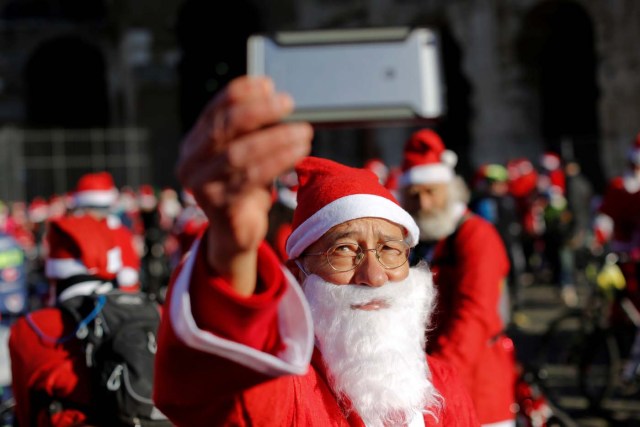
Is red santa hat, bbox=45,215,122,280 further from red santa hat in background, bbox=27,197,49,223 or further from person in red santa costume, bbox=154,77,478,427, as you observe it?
red santa hat in background, bbox=27,197,49,223

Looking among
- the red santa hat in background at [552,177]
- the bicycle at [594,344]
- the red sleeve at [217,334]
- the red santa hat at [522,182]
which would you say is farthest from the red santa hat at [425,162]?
the red santa hat at [522,182]

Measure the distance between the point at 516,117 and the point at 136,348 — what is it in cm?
1847

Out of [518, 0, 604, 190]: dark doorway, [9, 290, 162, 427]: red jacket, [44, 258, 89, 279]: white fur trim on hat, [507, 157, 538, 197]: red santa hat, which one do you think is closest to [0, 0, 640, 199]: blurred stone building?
[518, 0, 604, 190]: dark doorway

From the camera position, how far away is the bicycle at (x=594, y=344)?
711 cm

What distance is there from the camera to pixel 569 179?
42.1 ft

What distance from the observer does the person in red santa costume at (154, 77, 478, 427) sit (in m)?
1.25

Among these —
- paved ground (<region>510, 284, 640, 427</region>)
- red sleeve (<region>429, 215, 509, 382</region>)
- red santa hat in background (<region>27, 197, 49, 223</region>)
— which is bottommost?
red santa hat in background (<region>27, 197, 49, 223</region>)

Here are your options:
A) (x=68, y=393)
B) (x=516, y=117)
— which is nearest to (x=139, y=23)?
(x=516, y=117)

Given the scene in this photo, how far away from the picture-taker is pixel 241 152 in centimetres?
124

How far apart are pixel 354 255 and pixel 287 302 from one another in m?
0.92

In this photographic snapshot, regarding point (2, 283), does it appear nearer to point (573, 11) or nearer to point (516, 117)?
point (516, 117)

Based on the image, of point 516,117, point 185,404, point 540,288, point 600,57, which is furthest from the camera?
point 516,117

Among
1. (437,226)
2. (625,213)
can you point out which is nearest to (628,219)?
(625,213)

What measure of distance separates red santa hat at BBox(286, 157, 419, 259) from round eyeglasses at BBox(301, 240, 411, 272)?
0.05m
